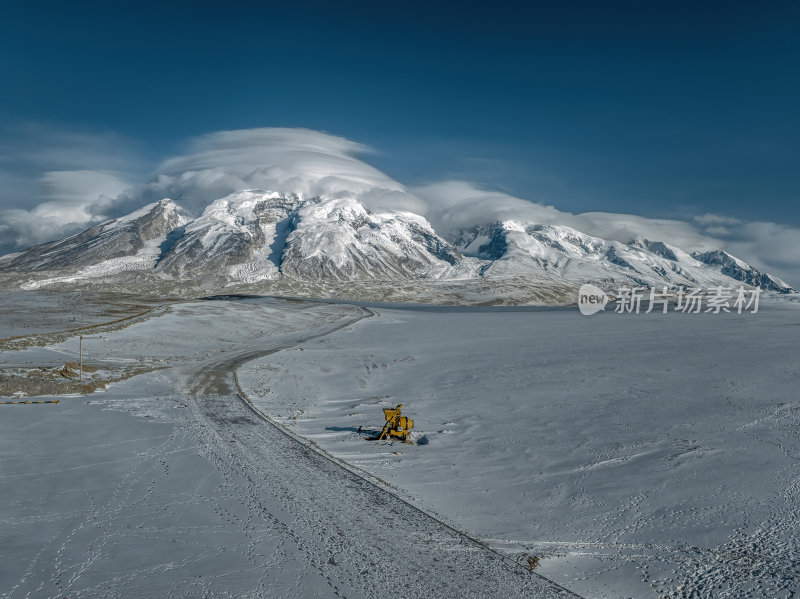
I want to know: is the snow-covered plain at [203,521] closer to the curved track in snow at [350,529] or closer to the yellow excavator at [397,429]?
the curved track in snow at [350,529]

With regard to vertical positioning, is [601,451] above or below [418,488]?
above

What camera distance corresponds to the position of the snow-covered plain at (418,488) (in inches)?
510

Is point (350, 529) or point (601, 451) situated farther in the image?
point (601, 451)

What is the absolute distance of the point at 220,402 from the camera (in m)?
31.9

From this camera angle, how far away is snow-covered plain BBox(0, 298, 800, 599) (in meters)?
13.0

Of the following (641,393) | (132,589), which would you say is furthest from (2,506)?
(641,393)

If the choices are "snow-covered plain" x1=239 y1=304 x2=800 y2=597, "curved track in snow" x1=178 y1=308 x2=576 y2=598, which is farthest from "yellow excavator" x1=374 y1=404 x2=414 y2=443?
"curved track in snow" x1=178 y1=308 x2=576 y2=598

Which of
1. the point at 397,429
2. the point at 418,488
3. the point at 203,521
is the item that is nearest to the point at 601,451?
the point at 418,488

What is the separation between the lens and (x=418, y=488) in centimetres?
1905

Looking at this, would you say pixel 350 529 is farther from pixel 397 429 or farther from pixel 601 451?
pixel 601 451

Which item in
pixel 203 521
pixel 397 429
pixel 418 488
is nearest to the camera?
pixel 203 521

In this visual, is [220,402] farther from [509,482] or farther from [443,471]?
[509,482]

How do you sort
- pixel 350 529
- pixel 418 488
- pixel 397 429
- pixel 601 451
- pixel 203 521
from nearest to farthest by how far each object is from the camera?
pixel 350 529 < pixel 203 521 < pixel 418 488 < pixel 601 451 < pixel 397 429

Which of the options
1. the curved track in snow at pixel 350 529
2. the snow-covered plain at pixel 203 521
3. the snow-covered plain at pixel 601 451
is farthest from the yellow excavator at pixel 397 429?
the snow-covered plain at pixel 203 521
